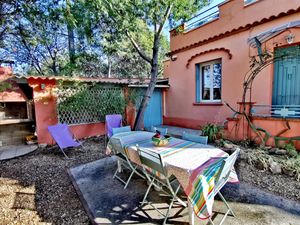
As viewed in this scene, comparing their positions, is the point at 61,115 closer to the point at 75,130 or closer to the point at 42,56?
the point at 75,130

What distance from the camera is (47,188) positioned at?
324 cm

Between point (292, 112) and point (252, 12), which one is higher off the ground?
point (252, 12)

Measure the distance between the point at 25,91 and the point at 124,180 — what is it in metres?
6.88

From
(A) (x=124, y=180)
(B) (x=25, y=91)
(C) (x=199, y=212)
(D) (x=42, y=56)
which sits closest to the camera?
(C) (x=199, y=212)

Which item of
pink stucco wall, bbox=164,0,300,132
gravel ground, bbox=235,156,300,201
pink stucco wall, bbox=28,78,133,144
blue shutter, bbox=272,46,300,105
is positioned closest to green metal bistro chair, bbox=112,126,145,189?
gravel ground, bbox=235,156,300,201

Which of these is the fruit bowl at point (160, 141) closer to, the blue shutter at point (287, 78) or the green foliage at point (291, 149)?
the green foliage at point (291, 149)

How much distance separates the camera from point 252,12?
549 cm

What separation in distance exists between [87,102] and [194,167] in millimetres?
5570

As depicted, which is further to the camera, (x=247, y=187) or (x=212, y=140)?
(x=212, y=140)

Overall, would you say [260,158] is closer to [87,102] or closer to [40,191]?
[40,191]

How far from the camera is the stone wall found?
6.36 metres

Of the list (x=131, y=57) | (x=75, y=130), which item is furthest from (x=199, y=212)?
(x=131, y=57)

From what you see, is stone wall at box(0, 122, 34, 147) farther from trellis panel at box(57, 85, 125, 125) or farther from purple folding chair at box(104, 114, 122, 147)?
purple folding chair at box(104, 114, 122, 147)

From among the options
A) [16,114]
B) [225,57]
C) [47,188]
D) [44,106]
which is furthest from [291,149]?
[16,114]
